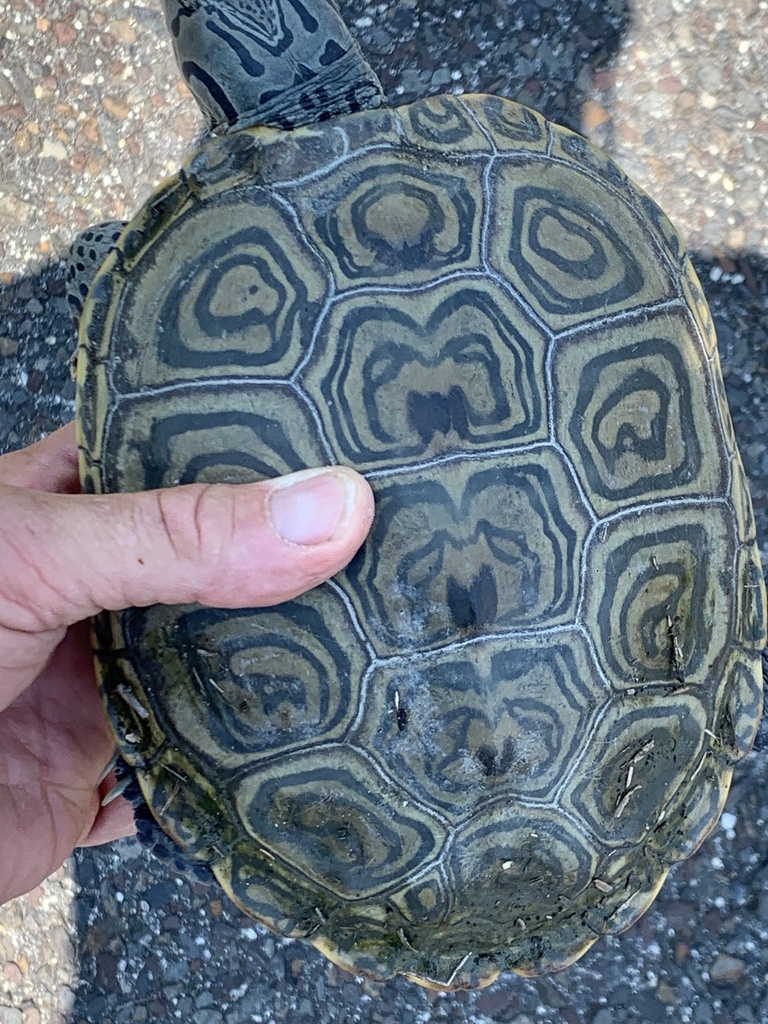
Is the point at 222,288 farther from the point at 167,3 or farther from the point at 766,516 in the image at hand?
the point at 766,516

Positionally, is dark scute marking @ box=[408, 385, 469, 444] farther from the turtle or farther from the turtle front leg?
the turtle front leg

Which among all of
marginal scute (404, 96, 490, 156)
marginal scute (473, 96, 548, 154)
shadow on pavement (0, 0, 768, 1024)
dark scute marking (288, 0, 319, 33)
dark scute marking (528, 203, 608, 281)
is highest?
dark scute marking (288, 0, 319, 33)

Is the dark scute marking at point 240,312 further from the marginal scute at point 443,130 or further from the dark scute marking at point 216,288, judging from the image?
the marginal scute at point 443,130

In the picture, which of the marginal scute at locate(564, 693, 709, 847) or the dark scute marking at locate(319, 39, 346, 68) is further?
the dark scute marking at locate(319, 39, 346, 68)

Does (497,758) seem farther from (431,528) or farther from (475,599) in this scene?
(431,528)

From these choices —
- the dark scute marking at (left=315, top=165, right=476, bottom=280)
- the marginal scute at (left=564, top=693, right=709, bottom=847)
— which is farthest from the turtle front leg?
the marginal scute at (left=564, top=693, right=709, bottom=847)

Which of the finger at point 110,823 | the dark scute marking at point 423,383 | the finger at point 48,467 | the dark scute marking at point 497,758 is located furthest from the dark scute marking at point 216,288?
the finger at point 110,823

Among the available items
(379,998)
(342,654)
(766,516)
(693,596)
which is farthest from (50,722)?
(766,516)
